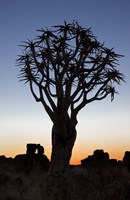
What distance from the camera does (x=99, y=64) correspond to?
17.7 meters

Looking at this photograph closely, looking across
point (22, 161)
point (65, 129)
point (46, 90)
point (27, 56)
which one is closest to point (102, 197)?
point (65, 129)

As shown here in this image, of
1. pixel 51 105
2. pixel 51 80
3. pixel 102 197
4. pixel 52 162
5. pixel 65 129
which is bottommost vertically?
pixel 102 197

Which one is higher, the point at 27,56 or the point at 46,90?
the point at 27,56

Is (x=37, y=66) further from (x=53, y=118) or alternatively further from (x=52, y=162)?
(x=52, y=162)

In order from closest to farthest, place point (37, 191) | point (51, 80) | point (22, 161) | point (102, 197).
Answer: point (102, 197) < point (37, 191) < point (51, 80) < point (22, 161)

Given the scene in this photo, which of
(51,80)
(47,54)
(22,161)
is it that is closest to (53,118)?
(51,80)

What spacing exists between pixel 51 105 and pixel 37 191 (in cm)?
768

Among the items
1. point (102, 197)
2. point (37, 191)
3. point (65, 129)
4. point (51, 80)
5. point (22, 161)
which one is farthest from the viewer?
point (22, 161)

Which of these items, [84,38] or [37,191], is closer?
[37,191]

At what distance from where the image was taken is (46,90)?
17.5 m

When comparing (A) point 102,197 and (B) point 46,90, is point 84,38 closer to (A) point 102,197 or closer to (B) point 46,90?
(B) point 46,90

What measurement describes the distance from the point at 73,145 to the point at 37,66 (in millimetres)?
3963

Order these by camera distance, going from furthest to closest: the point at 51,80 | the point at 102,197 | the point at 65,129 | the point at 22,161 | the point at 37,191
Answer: the point at 22,161 → the point at 51,80 → the point at 65,129 → the point at 37,191 → the point at 102,197

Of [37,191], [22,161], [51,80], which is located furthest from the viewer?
[22,161]
